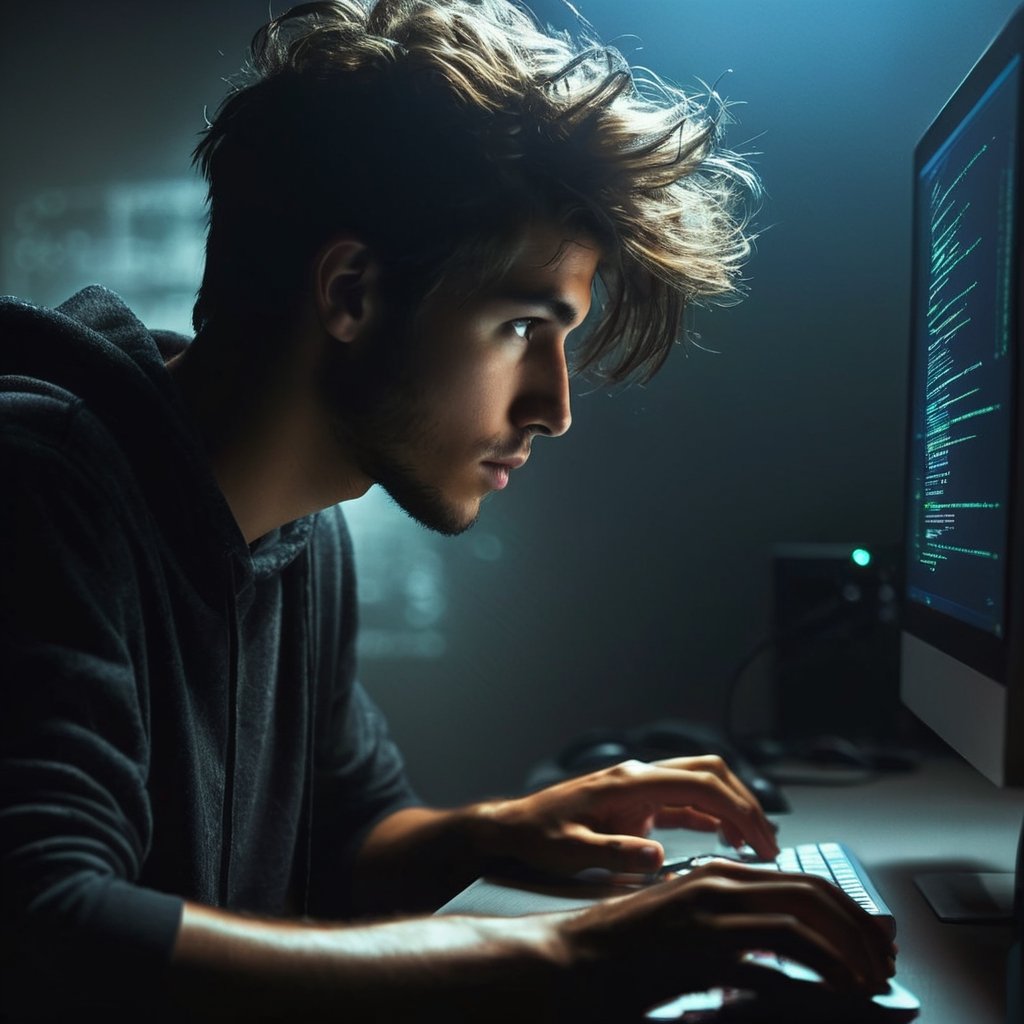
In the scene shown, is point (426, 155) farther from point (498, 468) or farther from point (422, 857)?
point (422, 857)

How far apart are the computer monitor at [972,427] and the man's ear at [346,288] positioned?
0.47 m

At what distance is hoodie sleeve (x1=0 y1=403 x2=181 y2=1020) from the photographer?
50cm

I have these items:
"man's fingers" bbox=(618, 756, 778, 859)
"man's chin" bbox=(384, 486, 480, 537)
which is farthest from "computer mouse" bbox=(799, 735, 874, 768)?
"man's chin" bbox=(384, 486, 480, 537)

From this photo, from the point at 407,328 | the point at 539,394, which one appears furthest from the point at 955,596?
the point at 407,328

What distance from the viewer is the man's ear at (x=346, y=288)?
A: 0.90 metres

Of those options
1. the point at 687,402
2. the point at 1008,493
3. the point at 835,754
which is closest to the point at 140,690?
the point at 1008,493

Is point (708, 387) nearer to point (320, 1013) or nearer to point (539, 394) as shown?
point (539, 394)

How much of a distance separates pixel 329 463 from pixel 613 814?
0.39 meters

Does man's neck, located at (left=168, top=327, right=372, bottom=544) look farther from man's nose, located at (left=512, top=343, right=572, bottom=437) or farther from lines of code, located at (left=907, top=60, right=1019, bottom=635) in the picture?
lines of code, located at (left=907, top=60, right=1019, bottom=635)

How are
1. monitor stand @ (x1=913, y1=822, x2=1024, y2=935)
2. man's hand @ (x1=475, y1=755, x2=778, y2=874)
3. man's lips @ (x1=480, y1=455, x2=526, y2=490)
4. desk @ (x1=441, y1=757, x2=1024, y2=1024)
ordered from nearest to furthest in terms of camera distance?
desk @ (x1=441, y1=757, x2=1024, y2=1024) → monitor stand @ (x1=913, y1=822, x2=1024, y2=935) → man's hand @ (x1=475, y1=755, x2=778, y2=874) → man's lips @ (x1=480, y1=455, x2=526, y2=490)

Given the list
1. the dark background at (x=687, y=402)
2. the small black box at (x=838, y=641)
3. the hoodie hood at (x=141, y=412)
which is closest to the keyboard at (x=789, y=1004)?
the hoodie hood at (x=141, y=412)

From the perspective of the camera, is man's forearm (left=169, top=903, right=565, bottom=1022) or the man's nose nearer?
man's forearm (left=169, top=903, right=565, bottom=1022)

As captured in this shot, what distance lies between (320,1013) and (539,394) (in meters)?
0.56

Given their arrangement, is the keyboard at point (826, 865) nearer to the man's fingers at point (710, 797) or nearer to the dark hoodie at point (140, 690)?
the man's fingers at point (710, 797)
